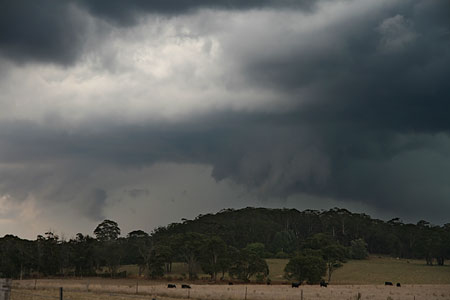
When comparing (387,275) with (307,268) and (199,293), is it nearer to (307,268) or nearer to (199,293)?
(307,268)

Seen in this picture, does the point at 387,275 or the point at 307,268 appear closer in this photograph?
the point at 307,268

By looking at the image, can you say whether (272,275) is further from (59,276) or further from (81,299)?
(81,299)

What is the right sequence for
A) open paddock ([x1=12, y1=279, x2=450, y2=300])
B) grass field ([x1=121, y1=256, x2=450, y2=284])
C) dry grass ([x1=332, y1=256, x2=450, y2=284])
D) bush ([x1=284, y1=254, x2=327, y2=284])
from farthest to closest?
grass field ([x1=121, y1=256, x2=450, y2=284]) < dry grass ([x1=332, y1=256, x2=450, y2=284]) < bush ([x1=284, y1=254, x2=327, y2=284]) < open paddock ([x1=12, y1=279, x2=450, y2=300])

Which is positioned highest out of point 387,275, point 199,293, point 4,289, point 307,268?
point 4,289

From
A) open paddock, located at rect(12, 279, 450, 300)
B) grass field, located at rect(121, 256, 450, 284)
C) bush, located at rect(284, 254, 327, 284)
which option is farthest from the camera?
grass field, located at rect(121, 256, 450, 284)

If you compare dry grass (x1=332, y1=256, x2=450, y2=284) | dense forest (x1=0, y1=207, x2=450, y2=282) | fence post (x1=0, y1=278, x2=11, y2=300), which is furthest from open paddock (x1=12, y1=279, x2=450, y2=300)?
dry grass (x1=332, y1=256, x2=450, y2=284)

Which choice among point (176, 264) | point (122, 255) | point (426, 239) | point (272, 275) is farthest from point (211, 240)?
point (426, 239)

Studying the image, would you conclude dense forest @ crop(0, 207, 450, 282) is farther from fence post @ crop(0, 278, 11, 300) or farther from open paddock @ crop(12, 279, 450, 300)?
fence post @ crop(0, 278, 11, 300)

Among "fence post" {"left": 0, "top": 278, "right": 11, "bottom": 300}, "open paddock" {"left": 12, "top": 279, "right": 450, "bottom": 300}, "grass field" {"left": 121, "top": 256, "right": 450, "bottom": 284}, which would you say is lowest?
"grass field" {"left": 121, "top": 256, "right": 450, "bottom": 284}

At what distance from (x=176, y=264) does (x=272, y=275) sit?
4161 centimetres

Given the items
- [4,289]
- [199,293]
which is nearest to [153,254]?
[199,293]

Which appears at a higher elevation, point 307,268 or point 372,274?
point 307,268

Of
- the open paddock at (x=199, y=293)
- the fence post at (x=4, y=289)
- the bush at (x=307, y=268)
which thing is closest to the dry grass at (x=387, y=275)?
the bush at (x=307, y=268)

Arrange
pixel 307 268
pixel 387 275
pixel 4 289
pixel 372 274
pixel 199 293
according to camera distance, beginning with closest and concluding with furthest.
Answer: pixel 4 289 < pixel 199 293 < pixel 307 268 < pixel 387 275 < pixel 372 274
